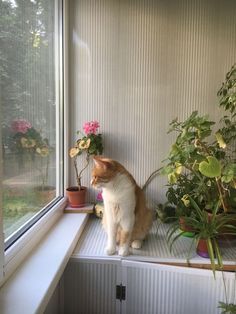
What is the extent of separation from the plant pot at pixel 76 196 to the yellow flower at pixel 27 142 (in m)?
0.55

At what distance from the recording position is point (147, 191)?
193 centimetres

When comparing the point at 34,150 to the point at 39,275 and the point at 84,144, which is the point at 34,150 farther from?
the point at 39,275

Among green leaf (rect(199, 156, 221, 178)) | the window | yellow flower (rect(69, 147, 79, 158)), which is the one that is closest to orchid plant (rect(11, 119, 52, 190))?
the window

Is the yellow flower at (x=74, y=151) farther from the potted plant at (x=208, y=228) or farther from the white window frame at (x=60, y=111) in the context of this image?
the potted plant at (x=208, y=228)

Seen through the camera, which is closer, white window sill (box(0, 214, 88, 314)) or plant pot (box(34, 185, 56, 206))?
white window sill (box(0, 214, 88, 314))

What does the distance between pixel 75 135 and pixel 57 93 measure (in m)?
0.32

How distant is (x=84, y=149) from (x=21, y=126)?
0.61 metres

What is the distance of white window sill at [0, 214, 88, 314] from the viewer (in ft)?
2.89

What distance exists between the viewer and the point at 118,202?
131 cm

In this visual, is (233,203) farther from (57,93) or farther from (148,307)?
(57,93)

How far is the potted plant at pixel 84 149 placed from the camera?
69.8 inches

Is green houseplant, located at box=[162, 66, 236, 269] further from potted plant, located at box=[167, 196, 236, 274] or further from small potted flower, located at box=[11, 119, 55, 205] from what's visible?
small potted flower, located at box=[11, 119, 55, 205]

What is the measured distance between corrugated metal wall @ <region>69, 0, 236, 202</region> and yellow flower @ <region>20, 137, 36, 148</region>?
574 mm

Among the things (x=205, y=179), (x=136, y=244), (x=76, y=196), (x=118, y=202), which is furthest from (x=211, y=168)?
(x=76, y=196)
